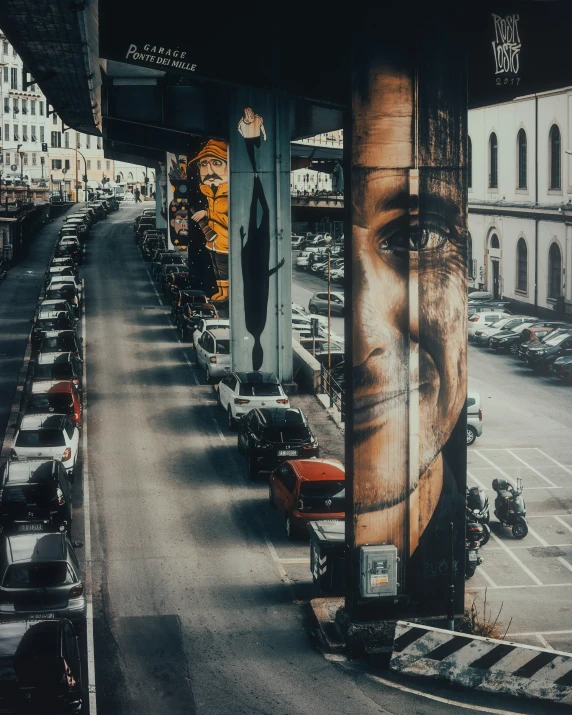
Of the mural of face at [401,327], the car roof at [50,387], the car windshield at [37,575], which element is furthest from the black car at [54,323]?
the mural of face at [401,327]

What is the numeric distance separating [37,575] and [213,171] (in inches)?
1214

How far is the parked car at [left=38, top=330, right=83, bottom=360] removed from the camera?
4012 cm

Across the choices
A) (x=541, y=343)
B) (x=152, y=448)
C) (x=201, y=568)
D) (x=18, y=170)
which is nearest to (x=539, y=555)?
(x=201, y=568)

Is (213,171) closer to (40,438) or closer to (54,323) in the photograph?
(54,323)

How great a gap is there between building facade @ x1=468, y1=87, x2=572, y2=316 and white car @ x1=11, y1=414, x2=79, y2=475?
36658mm

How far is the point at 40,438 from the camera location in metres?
27.3

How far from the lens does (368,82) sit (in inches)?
693

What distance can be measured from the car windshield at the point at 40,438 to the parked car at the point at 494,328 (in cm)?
2925

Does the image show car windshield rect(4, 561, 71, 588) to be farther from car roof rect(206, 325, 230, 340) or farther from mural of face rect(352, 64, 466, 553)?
car roof rect(206, 325, 230, 340)

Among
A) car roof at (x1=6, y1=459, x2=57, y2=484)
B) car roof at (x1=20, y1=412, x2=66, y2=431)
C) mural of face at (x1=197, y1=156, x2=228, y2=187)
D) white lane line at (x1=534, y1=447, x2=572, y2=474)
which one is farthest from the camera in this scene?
mural of face at (x1=197, y1=156, x2=228, y2=187)

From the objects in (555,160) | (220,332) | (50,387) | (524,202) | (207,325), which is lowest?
(50,387)

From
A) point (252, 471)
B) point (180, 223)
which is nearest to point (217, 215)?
point (180, 223)

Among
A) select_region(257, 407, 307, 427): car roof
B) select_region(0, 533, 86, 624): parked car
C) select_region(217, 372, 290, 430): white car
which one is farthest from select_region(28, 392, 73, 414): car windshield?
select_region(0, 533, 86, 624): parked car

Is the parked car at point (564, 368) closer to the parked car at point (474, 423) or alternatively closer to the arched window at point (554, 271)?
the parked car at point (474, 423)
